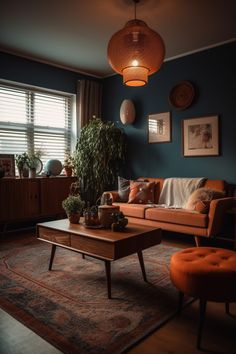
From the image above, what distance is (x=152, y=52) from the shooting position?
2410 millimetres

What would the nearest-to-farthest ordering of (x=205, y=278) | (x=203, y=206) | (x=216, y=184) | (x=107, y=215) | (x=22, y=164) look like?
(x=205, y=278) < (x=107, y=215) < (x=203, y=206) < (x=216, y=184) < (x=22, y=164)

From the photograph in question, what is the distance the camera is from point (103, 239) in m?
2.21

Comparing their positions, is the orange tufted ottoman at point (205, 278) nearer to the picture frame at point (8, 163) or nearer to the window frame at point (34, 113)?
the picture frame at point (8, 163)

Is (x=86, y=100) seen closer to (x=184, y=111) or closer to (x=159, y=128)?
(x=159, y=128)

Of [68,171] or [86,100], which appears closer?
[68,171]

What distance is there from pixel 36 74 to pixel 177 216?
10.5 ft

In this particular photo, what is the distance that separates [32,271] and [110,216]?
94 cm

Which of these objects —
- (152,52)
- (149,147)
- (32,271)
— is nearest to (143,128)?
(149,147)

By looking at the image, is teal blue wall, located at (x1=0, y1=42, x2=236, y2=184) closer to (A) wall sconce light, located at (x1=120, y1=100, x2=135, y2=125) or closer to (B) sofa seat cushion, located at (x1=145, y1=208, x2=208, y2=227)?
(A) wall sconce light, located at (x1=120, y1=100, x2=135, y2=125)

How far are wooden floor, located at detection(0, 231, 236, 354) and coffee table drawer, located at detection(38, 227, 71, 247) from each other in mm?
727

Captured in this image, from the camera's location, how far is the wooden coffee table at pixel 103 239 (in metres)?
2.19

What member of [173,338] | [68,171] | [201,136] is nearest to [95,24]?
[201,136]

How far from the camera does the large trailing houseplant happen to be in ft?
15.9

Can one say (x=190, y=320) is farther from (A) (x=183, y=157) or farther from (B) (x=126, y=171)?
(B) (x=126, y=171)
